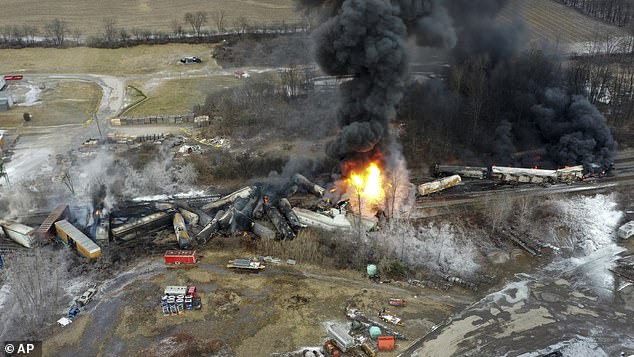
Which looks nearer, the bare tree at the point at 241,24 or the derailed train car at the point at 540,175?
the derailed train car at the point at 540,175

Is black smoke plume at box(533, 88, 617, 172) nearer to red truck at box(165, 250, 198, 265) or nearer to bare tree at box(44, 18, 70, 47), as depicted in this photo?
red truck at box(165, 250, 198, 265)

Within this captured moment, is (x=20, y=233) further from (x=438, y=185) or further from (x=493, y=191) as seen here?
(x=493, y=191)

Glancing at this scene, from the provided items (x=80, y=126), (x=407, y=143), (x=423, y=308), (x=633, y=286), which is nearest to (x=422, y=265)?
(x=423, y=308)

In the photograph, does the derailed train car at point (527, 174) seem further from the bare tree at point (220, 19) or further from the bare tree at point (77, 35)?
the bare tree at point (77, 35)

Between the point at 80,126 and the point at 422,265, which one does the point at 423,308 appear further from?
the point at 80,126

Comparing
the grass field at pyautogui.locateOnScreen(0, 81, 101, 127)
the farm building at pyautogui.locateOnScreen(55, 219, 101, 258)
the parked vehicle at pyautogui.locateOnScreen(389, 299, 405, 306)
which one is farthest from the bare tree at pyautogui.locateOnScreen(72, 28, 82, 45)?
the parked vehicle at pyautogui.locateOnScreen(389, 299, 405, 306)

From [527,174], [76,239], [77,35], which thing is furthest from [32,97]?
[527,174]

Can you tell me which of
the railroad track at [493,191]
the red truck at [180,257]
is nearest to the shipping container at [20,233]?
the red truck at [180,257]
